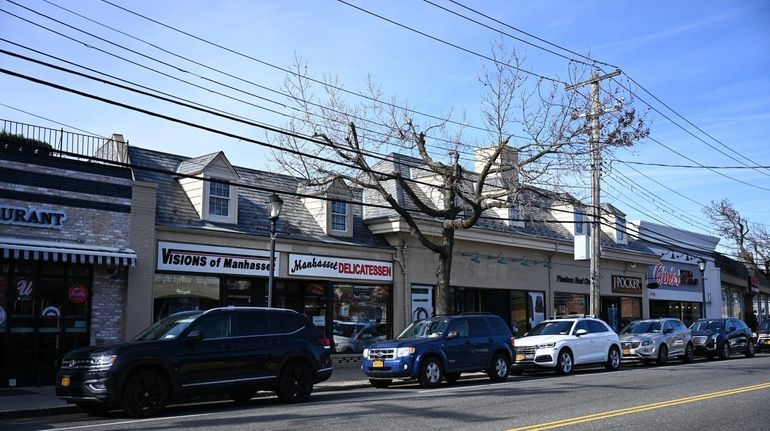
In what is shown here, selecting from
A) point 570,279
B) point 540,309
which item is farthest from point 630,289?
point 540,309

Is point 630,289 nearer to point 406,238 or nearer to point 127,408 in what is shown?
point 406,238

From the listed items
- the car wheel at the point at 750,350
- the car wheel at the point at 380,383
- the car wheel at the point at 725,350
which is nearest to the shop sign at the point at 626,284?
the car wheel at the point at 750,350

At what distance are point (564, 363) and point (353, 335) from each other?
22.1 feet

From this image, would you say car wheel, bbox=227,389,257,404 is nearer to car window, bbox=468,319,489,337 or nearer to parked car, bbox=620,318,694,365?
car window, bbox=468,319,489,337

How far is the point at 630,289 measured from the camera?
1435 inches

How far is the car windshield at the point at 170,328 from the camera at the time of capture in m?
12.8

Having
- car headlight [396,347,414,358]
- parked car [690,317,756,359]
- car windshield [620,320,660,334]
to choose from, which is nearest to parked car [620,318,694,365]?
car windshield [620,320,660,334]

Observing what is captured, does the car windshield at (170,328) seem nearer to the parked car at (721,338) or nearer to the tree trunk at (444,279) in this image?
the tree trunk at (444,279)

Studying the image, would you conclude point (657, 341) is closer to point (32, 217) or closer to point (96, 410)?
point (96, 410)

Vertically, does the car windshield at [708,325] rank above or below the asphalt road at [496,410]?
above

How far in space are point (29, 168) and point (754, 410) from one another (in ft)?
50.4

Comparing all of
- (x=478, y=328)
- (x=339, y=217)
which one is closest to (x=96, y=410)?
(x=478, y=328)

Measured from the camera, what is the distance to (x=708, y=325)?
28.0m

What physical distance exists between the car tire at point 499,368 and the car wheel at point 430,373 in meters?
1.92
